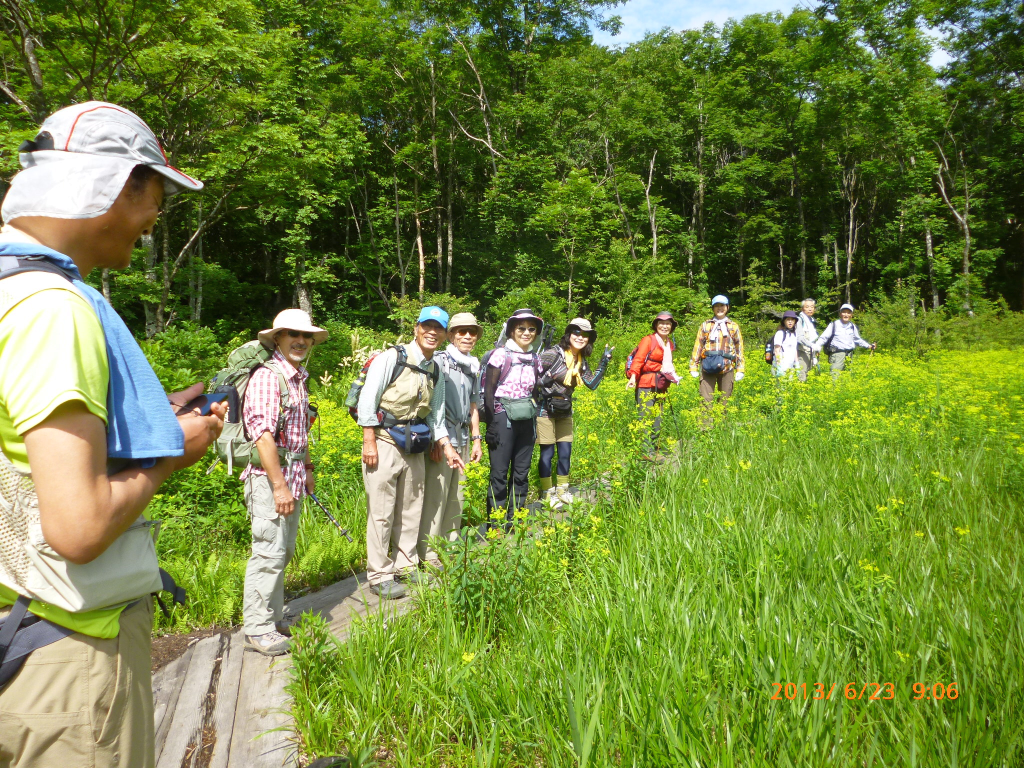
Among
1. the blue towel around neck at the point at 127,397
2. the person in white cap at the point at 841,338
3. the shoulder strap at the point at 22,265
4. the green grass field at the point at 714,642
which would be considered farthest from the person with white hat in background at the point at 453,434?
the person in white cap at the point at 841,338

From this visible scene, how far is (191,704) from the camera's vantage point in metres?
2.91

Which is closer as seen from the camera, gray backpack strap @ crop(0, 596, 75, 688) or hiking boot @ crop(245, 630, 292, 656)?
gray backpack strap @ crop(0, 596, 75, 688)

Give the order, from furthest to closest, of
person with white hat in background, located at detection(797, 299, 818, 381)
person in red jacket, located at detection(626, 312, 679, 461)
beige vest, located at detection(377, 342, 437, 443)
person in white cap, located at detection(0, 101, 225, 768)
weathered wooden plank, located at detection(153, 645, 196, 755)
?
person with white hat in background, located at detection(797, 299, 818, 381) → person in red jacket, located at detection(626, 312, 679, 461) → beige vest, located at detection(377, 342, 437, 443) → weathered wooden plank, located at detection(153, 645, 196, 755) → person in white cap, located at detection(0, 101, 225, 768)

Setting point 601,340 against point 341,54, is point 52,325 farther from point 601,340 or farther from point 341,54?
point 341,54

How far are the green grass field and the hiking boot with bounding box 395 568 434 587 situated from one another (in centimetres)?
18

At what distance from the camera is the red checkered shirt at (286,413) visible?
3.27m

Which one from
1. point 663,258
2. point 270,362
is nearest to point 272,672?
point 270,362

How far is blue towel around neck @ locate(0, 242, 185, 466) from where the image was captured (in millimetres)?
1140

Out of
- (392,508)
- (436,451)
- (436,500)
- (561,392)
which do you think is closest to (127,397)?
(392,508)

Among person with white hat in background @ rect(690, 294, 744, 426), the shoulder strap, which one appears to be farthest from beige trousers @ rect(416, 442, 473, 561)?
person with white hat in background @ rect(690, 294, 744, 426)

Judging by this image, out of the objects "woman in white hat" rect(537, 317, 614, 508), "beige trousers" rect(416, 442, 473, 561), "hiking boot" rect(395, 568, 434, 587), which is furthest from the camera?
"woman in white hat" rect(537, 317, 614, 508)
